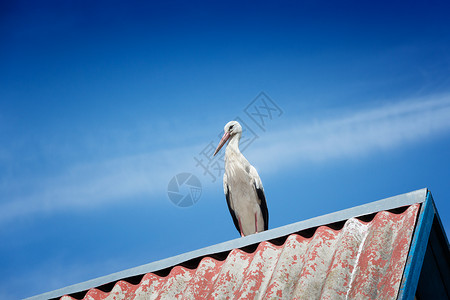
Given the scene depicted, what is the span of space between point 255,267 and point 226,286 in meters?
0.22

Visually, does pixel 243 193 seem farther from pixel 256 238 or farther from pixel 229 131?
pixel 256 238

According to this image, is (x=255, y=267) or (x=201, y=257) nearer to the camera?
(x=255, y=267)

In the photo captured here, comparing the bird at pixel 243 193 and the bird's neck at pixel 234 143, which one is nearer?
the bird at pixel 243 193

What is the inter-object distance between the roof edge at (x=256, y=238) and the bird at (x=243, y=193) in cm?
418

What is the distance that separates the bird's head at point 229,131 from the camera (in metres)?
8.48

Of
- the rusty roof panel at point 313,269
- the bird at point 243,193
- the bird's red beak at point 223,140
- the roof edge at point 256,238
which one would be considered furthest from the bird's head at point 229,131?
the rusty roof panel at point 313,269

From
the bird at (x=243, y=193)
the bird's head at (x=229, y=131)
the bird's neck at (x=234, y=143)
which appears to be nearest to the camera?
the bird at (x=243, y=193)

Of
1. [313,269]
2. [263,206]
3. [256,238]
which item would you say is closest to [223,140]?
[263,206]

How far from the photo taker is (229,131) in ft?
27.9

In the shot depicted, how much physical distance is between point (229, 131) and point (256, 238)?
5.16 meters

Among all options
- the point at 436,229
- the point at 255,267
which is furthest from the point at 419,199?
the point at 255,267

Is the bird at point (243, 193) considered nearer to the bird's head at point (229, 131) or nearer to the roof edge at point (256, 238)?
the bird's head at point (229, 131)

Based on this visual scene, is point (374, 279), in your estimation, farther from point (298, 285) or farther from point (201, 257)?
point (201, 257)

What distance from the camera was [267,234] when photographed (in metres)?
3.42
